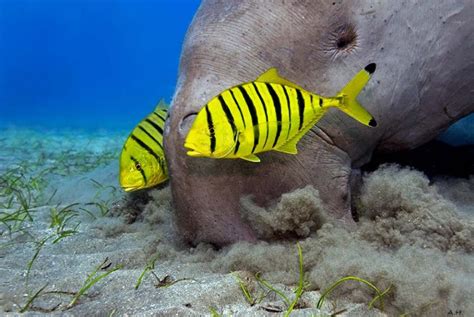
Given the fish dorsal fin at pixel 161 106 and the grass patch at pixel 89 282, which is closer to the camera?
the grass patch at pixel 89 282

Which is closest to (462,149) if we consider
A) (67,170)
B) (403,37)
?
(403,37)

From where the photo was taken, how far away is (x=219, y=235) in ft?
9.19

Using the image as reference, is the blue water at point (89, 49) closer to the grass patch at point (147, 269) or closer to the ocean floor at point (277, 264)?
the ocean floor at point (277, 264)

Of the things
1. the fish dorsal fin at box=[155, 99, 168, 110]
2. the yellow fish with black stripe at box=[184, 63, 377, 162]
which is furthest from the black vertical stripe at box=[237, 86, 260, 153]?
the fish dorsal fin at box=[155, 99, 168, 110]

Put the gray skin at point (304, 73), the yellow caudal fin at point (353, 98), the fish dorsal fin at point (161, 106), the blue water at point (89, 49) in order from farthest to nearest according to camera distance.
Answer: the blue water at point (89, 49) → the fish dorsal fin at point (161, 106) → the gray skin at point (304, 73) → the yellow caudal fin at point (353, 98)

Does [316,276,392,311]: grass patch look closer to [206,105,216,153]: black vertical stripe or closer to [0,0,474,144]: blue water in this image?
[206,105,216,153]: black vertical stripe

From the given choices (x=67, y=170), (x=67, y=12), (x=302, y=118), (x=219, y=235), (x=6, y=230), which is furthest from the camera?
(x=67, y=12)

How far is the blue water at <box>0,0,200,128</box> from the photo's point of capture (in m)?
94.6

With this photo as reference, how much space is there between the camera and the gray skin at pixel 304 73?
107 inches

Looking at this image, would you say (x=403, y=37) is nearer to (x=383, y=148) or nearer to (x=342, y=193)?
(x=383, y=148)

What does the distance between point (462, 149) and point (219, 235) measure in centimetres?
316

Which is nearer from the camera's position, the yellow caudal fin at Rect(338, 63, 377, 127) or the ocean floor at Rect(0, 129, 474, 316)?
the ocean floor at Rect(0, 129, 474, 316)

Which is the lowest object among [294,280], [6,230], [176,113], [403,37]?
[294,280]

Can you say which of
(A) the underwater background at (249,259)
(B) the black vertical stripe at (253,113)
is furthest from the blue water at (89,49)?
(B) the black vertical stripe at (253,113)
